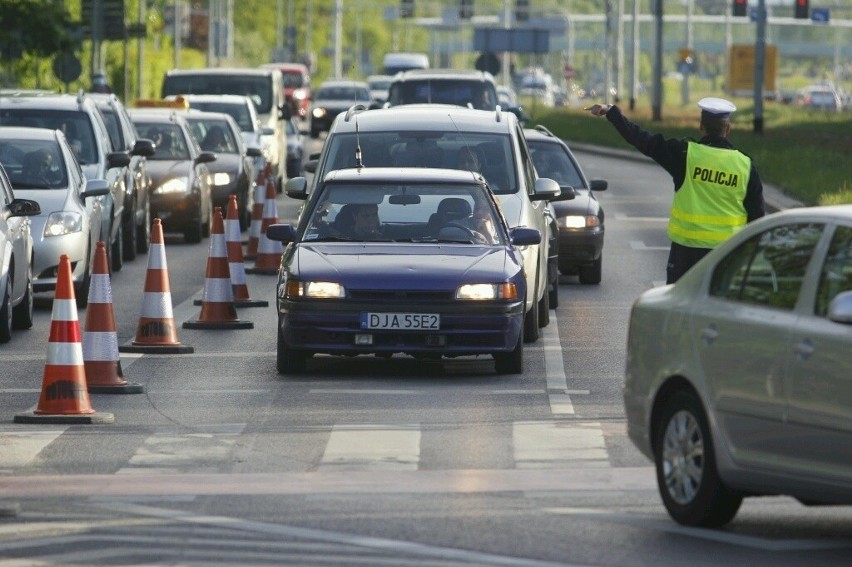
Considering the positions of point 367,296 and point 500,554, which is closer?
point 500,554

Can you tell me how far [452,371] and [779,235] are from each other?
20.4 feet

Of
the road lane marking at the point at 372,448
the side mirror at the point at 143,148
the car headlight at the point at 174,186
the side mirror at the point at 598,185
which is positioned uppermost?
the side mirror at the point at 143,148

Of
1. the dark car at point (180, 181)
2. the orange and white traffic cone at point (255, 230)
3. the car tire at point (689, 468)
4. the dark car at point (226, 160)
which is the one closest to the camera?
the car tire at point (689, 468)

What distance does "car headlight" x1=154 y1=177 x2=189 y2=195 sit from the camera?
28.6 meters

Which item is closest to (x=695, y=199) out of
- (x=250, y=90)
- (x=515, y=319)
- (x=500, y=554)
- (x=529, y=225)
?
(x=515, y=319)

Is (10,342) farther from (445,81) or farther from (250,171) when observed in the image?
(445,81)

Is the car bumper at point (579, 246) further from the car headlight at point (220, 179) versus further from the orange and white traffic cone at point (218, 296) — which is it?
the car headlight at point (220, 179)

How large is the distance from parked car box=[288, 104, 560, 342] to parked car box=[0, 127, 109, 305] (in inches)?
95.4

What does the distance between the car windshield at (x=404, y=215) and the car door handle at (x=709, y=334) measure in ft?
20.3

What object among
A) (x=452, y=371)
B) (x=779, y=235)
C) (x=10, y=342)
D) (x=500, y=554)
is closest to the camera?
(x=500, y=554)

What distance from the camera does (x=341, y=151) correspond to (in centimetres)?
1809

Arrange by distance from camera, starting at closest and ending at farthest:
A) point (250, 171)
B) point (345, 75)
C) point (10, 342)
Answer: point (10, 342) < point (250, 171) < point (345, 75)

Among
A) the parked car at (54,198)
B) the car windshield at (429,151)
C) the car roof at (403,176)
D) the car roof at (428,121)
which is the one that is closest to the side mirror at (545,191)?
the car windshield at (429,151)

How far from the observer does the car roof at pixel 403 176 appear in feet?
52.4
